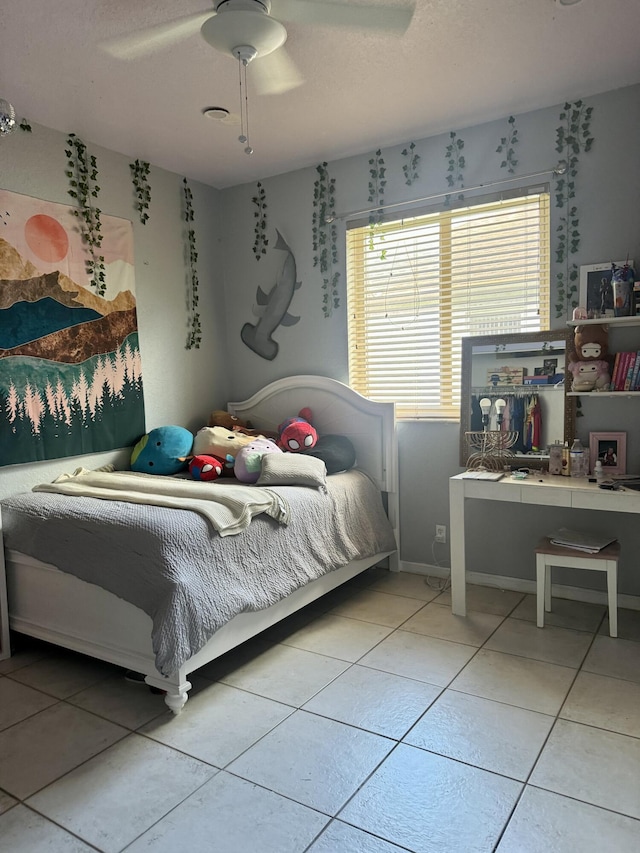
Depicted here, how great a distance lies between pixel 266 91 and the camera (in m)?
2.78

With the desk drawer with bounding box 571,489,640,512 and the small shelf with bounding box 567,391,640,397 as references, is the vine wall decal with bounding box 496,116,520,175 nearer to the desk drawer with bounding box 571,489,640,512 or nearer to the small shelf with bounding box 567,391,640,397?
the small shelf with bounding box 567,391,640,397

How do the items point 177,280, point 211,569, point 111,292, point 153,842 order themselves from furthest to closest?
point 177,280 < point 111,292 < point 211,569 < point 153,842

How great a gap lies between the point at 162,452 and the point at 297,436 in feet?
2.54

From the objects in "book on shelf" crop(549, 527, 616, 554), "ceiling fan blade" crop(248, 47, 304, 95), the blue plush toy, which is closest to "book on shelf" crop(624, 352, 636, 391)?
"book on shelf" crop(549, 527, 616, 554)

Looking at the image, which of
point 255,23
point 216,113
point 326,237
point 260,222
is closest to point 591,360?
point 326,237

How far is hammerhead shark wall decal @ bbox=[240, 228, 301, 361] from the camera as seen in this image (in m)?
3.99

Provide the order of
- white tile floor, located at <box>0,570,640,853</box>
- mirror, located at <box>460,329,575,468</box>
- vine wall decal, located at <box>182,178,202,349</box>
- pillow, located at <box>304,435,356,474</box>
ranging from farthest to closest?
1. vine wall decal, located at <box>182,178,202,349</box>
2. pillow, located at <box>304,435,356,474</box>
3. mirror, located at <box>460,329,575,468</box>
4. white tile floor, located at <box>0,570,640,853</box>

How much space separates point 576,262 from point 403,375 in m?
1.11

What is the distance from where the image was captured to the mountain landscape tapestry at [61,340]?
298 cm

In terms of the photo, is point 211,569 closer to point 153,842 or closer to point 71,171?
point 153,842

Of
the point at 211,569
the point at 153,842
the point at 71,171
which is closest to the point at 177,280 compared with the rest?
the point at 71,171

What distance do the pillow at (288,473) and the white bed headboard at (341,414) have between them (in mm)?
580

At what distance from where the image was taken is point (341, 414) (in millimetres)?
3762

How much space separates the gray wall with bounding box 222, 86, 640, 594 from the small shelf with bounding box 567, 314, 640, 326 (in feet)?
0.34
